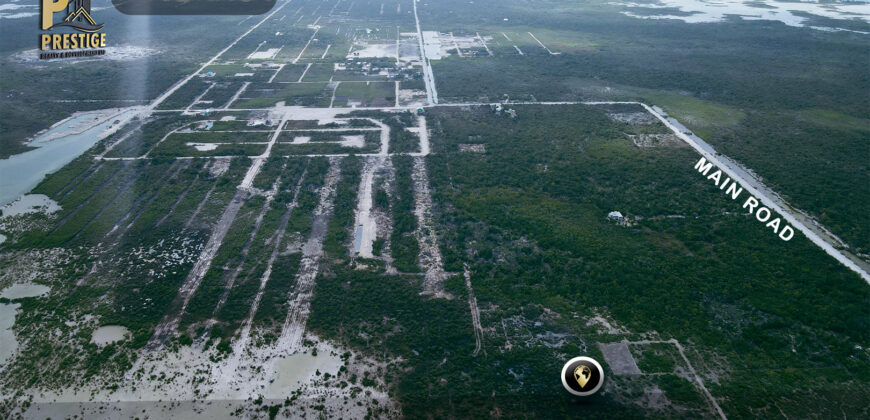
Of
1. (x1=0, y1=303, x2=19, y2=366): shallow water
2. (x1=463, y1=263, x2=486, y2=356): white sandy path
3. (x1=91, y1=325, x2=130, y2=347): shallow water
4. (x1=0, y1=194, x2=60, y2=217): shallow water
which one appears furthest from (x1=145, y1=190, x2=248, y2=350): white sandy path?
(x1=463, y1=263, x2=486, y2=356): white sandy path

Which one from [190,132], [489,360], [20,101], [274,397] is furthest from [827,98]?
[20,101]

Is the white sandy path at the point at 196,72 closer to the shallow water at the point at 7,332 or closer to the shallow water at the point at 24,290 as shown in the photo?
the shallow water at the point at 24,290

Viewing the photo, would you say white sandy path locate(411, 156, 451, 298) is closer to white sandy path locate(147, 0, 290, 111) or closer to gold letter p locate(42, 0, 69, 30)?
white sandy path locate(147, 0, 290, 111)

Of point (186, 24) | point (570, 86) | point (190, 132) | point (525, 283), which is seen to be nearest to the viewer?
point (525, 283)

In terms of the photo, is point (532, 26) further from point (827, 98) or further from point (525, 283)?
point (525, 283)

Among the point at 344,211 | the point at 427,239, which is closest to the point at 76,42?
the point at 344,211
